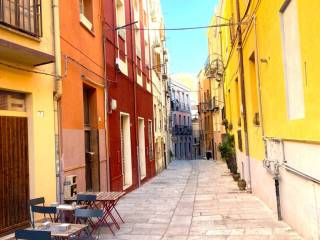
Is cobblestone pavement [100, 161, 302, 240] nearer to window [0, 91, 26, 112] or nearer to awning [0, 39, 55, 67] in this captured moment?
window [0, 91, 26, 112]

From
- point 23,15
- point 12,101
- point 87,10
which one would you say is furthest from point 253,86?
point 12,101

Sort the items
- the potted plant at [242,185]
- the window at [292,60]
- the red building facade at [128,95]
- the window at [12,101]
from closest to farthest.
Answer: the window at [292,60]
the window at [12,101]
the red building facade at [128,95]
the potted plant at [242,185]

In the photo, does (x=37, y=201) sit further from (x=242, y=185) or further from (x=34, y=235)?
(x=242, y=185)

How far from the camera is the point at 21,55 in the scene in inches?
246

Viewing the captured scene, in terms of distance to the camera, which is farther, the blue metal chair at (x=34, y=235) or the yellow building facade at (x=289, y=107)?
the yellow building facade at (x=289, y=107)

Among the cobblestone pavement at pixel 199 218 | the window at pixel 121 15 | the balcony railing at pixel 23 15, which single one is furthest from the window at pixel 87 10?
the cobblestone pavement at pixel 199 218

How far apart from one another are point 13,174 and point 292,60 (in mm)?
4758

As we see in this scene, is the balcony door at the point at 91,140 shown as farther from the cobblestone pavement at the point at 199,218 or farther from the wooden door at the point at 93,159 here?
the cobblestone pavement at the point at 199,218

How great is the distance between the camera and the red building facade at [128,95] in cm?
1266

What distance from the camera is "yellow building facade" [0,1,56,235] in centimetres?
631

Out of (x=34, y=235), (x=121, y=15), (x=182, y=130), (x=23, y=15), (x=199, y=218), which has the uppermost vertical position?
(x=121, y=15)

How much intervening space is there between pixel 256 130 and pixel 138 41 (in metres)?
9.88

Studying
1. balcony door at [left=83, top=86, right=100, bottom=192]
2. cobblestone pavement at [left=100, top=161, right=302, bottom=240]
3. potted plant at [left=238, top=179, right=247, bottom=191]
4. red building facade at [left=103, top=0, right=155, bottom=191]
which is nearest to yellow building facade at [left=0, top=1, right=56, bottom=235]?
cobblestone pavement at [left=100, top=161, right=302, bottom=240]

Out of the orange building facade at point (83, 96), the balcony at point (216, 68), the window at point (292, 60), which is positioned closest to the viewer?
the window at point (292, 60)
